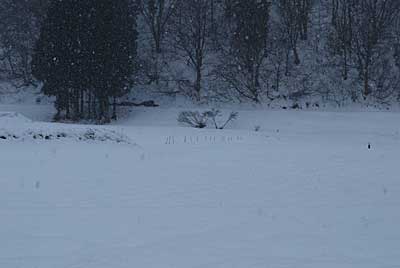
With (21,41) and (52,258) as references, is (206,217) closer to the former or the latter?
(52,258)

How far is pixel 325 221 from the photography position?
6.70 m

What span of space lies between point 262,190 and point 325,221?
208 centimetres

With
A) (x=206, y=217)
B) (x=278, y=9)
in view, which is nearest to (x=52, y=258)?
(x=206, y=217)

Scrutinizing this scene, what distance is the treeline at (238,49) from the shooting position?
32281 mm

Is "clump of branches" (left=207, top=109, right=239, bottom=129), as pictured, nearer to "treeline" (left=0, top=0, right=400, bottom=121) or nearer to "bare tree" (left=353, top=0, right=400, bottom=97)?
"treeline" (left=0, top=0, right=400, bottom=121)

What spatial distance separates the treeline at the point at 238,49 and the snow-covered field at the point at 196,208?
62.0ft

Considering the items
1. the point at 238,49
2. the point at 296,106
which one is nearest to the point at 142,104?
the point at 238,49

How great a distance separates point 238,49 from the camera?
35.0m

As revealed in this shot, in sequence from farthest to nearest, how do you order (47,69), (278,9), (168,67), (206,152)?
(278,9)
(168,67)
(47,69)
(206,152)

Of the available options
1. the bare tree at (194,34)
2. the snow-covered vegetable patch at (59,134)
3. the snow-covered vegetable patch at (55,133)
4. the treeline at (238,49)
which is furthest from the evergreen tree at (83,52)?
the snow-covered vegetable patch at (59,134)

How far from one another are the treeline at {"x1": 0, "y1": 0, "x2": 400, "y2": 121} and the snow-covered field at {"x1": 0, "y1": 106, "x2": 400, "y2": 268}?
62.0 feet

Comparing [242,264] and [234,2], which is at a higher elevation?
[234,2]

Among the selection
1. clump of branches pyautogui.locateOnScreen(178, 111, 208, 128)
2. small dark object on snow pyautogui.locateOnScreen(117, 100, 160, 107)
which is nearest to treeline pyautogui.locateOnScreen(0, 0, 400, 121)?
small dark object on snow pyautogui.locateOnScreen(117, 100, 160, 107)

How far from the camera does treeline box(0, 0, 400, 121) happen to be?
3228 cm
